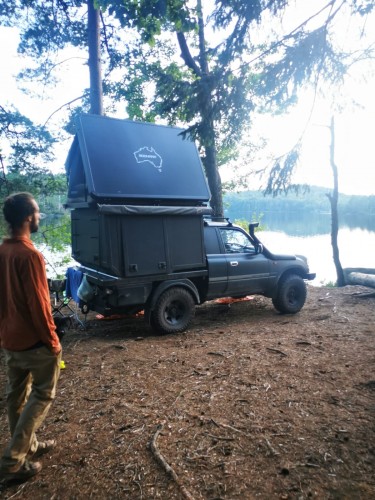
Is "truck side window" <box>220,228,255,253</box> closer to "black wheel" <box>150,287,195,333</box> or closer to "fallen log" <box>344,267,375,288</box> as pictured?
"black wheel" <box>150,287,195,333</box>

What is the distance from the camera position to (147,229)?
5176 millimetres

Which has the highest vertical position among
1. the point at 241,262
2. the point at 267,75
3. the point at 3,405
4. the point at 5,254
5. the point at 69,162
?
the point at 267,75

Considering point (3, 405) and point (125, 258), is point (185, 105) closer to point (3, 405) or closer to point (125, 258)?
point (125, 258)

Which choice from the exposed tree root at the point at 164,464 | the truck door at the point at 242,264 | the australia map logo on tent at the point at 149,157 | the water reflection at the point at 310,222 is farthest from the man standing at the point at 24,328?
the water reflection at the point at 310,222

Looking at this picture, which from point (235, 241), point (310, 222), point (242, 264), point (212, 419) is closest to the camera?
point (212, 419)

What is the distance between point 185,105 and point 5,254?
4.21m

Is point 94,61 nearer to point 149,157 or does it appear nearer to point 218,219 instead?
point 149,157

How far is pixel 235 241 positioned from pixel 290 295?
179 cm

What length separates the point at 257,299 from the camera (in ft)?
27.0

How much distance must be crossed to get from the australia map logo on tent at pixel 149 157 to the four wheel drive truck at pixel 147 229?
0.02 metres

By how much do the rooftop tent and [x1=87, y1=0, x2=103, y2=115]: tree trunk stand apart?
3.75 metres

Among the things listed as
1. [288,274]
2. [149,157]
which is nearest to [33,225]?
[149,157]

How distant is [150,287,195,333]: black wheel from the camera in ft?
17.5

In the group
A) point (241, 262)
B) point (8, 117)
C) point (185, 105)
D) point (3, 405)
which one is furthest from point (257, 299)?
point (8, 117)
